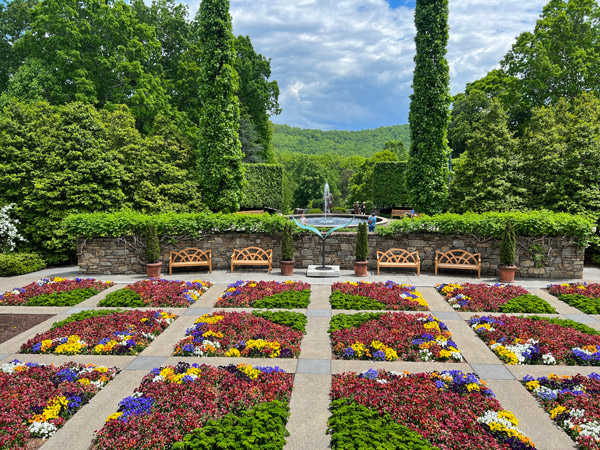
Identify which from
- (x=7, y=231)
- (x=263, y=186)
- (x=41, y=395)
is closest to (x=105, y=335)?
(x=41, y=395)

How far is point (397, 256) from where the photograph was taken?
38.8ft

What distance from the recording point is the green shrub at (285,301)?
853 centimetres

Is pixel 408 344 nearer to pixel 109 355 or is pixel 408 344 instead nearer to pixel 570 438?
pixel 570 438

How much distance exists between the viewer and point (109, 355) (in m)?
6.16

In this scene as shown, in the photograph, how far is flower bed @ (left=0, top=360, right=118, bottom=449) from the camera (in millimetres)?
4145

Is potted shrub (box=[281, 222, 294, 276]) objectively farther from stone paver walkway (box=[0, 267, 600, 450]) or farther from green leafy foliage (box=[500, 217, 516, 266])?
green leafy foliage (box=[500, 217, 516, 266])

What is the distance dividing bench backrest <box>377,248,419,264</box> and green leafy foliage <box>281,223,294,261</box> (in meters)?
2.92

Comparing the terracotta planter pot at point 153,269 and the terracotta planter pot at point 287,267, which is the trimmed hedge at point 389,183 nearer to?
the terracotta planter pot at point 287,267

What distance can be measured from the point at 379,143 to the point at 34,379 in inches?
3160

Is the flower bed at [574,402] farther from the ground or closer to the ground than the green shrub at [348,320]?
closer to the ground

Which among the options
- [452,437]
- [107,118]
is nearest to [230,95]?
[107,118]

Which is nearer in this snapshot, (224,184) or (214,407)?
(214,407)

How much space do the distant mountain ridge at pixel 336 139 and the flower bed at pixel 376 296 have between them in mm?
66970

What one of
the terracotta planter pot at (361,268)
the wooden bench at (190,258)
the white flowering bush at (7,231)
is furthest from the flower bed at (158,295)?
the white flowering bush at (7,231)
